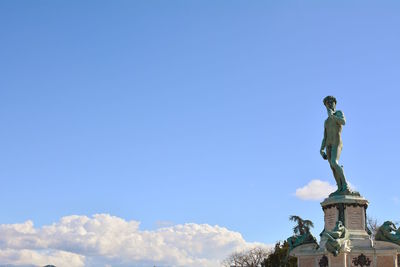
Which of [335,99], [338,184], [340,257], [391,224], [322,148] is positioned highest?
[335,99]

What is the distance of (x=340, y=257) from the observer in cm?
1959

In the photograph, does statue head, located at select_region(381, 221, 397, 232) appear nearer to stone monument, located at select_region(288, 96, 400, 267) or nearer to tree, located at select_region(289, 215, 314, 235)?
stone monument, located at select_region(288, 96, 400, 267)

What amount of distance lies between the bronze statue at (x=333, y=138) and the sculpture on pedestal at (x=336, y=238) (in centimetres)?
236

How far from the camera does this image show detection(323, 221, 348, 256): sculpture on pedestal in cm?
1922

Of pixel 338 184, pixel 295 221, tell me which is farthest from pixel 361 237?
pixel 295 221

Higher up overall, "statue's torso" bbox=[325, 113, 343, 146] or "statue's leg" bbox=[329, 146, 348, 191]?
"statue's torso" bbox=[325, 113, 343, 146]

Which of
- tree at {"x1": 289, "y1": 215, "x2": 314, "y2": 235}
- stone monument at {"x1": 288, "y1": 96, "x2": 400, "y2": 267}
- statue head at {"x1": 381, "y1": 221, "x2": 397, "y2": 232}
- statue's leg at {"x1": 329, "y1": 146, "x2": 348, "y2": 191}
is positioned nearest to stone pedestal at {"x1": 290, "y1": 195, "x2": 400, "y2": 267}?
stone monument at {"x1": 288, "y1": 96, "x2": 400, "y2": 267}

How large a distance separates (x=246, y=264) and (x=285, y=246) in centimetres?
2218

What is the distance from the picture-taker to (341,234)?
19.8 m

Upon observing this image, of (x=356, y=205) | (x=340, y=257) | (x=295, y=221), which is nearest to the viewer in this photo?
(x=340, y=257)

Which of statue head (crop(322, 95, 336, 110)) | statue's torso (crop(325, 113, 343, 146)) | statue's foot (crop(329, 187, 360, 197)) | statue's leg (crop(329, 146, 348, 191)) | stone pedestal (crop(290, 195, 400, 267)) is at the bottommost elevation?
stone pedestal (crop(290, 195, 400, 267))

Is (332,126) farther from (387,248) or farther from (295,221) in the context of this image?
(295,221)

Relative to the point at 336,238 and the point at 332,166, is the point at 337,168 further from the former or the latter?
the point at 336,238

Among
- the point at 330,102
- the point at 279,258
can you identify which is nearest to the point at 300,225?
the point at 279,258
